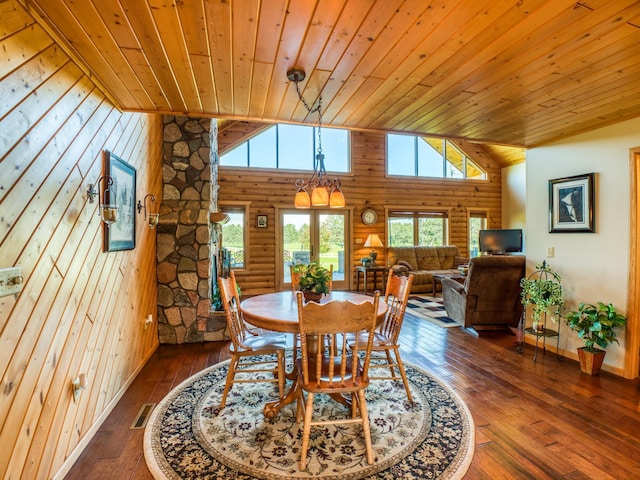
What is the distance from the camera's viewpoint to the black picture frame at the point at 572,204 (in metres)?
3.20

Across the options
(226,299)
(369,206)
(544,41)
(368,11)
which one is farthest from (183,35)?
(369,206)

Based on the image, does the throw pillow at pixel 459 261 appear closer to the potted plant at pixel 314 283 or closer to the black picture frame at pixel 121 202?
the potted plant at pixel 314 283

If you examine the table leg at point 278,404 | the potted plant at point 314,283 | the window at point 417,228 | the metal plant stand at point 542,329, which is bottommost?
the table leg at point 278,404

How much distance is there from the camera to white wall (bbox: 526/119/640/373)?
2955mm

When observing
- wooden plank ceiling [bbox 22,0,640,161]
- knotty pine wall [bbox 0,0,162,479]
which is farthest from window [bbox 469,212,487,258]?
knotty pine wall [bbox 0,0,162,479]

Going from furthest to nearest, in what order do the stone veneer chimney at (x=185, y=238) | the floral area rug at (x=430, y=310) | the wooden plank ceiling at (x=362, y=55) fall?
the floral area rug at (x=430, y=310) → the stone veneer chimney at (x=185, y=238) → the wooden plank ceiling at (x=362, y=55)

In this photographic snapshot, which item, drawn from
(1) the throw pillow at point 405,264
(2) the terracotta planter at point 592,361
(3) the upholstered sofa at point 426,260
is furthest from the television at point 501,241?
(2) the terracotta planter at point 592,361

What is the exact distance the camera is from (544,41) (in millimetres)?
1700

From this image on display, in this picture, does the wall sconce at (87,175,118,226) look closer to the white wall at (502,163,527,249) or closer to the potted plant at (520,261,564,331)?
the potted plant at (520,261,564,331)

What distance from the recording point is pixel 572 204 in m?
3.37

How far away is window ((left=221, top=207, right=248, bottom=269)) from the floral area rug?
12.1 ft

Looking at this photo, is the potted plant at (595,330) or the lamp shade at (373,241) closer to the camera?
the potted plant at (595,330)

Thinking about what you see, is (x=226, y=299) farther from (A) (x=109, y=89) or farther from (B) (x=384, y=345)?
(A) (x=109, y=89)

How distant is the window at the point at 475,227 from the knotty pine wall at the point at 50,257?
852 cm
